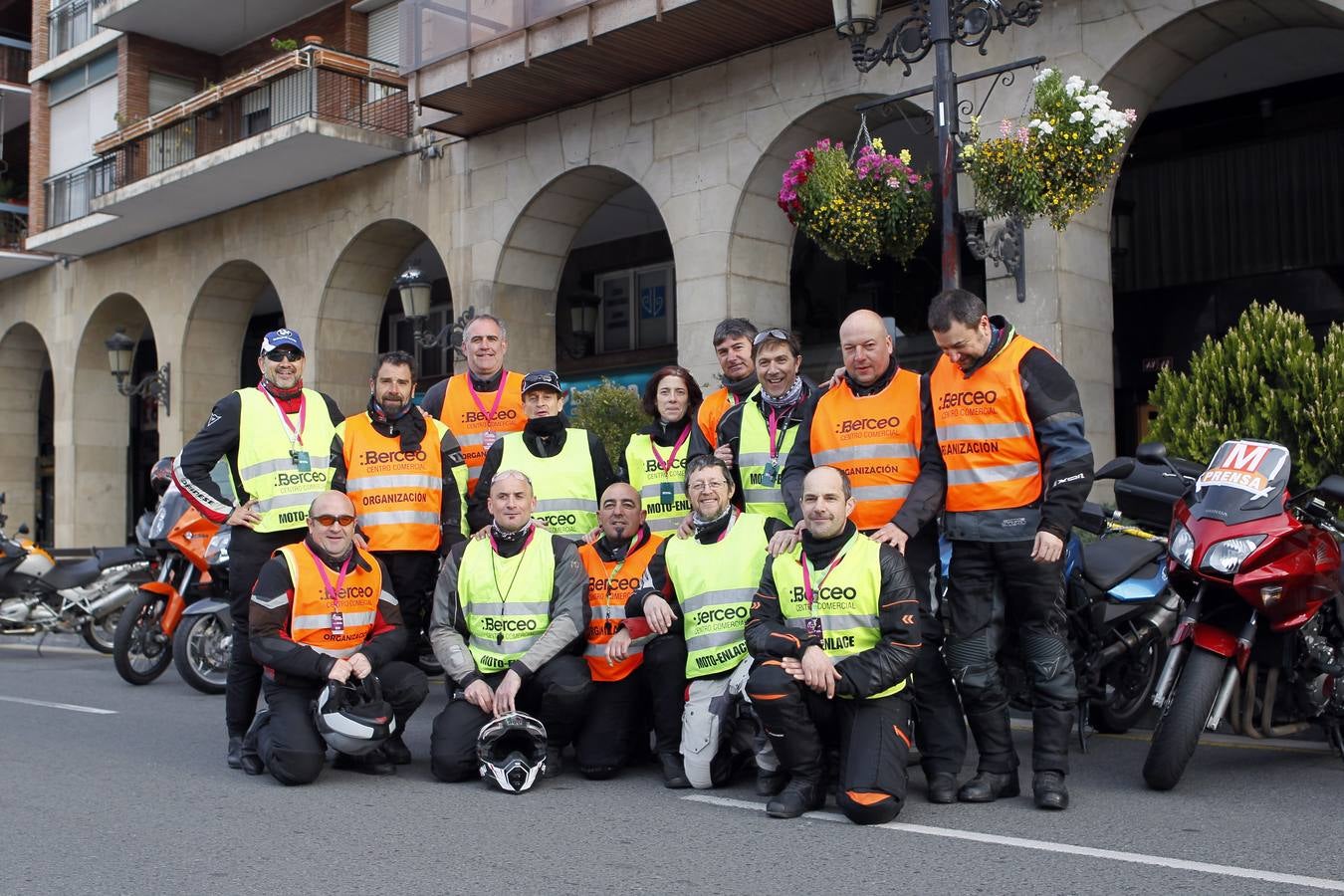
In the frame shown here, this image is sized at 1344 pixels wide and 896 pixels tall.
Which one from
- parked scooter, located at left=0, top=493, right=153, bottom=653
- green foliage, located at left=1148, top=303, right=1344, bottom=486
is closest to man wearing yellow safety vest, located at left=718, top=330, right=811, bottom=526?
green foliage, located at left=1148, top=303, right=1344, bottom=486

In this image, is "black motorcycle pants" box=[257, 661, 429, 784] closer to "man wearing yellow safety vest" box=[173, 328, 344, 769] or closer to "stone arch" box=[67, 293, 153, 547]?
"man wearing yellow safety vest" box=[173, 328, 344, 769]

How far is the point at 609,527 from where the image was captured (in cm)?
682

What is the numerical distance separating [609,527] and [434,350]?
1765 cm

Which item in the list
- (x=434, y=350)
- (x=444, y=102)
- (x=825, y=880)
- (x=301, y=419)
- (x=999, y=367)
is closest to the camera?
(x=825, y=880)

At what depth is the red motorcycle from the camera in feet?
18.5

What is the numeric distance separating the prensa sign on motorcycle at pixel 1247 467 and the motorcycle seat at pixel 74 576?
34.8 feet

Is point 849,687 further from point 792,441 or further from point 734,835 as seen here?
point 792,441

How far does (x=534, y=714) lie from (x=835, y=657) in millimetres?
1644

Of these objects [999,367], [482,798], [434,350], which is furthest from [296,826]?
[434,350]

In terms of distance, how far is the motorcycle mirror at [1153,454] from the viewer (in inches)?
264

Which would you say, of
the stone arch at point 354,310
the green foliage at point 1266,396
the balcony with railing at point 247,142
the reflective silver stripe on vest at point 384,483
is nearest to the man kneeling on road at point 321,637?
the reflective silver stripe on vest at point 384,483

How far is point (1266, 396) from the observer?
886 centimetres

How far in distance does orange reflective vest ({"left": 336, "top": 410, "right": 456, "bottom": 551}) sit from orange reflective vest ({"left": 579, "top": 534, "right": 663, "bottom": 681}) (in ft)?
3.07

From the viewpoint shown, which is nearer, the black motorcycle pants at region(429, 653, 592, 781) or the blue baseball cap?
→ the black motorcycle pants at region(429, 653, 592, 781)
